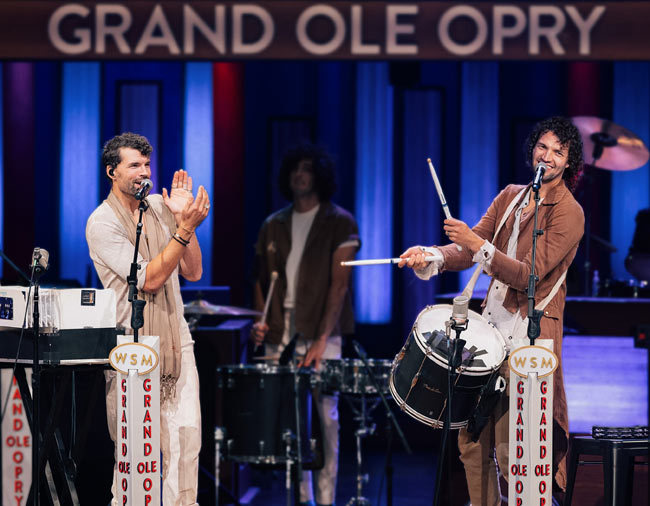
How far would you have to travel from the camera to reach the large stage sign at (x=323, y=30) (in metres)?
5.63

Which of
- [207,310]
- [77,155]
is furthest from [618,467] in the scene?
[77,155]

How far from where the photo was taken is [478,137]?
8352 mm

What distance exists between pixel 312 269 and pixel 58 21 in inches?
81.9

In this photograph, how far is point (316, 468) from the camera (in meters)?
5.56

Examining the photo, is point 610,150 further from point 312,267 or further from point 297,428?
point 297,428

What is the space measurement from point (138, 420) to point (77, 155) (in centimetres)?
514

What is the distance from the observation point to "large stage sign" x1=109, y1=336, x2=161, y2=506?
366 cm

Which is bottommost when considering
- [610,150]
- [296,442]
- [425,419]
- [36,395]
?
[296,442]

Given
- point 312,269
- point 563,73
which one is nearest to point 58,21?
point 312,269

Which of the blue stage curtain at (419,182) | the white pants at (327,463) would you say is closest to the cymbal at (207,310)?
the white pants at (327,463)

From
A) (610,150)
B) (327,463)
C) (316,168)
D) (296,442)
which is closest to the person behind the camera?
(296,442)

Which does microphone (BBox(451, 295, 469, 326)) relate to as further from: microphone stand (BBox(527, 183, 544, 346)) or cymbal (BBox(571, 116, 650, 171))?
cymbal (BBox(571, 116, 650, 171))

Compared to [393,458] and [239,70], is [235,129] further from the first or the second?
[393,458]

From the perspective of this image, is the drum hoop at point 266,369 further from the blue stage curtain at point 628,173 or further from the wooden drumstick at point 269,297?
the blue stage curtain at point 628,173
